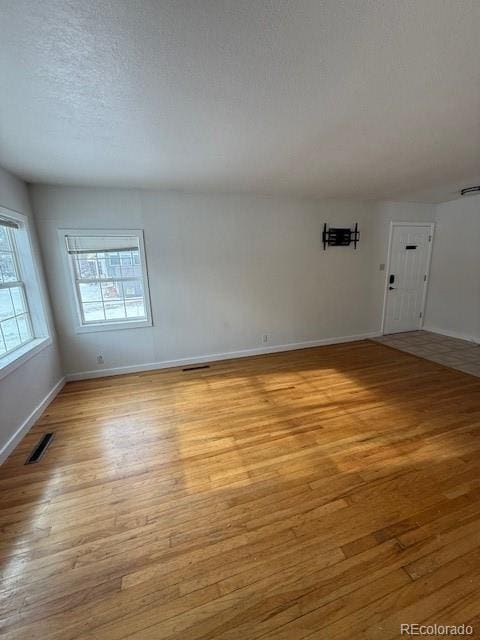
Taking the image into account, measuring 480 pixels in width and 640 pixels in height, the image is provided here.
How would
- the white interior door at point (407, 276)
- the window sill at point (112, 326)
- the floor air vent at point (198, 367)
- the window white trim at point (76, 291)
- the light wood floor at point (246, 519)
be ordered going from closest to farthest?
the light wood floor at point (246, 519)
the window white trim at point (76, 291)
the window sill at point (112, 326)
the floor air vent at point (198, 367)
the white interior door at point (407, 276)

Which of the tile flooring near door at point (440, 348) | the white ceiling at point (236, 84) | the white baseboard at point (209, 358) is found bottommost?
the tile flooring near door at point (440, 348)

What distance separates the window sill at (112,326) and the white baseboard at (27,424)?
0.74m

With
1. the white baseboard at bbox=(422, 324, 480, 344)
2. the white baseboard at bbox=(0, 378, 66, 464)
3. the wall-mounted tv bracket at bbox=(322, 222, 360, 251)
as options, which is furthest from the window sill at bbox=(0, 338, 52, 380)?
the white baseboard at bbox=(422, 324, 480, 344)

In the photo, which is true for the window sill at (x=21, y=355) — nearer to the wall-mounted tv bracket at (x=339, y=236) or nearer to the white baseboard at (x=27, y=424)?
the white baseboard at (x=27, y=424)

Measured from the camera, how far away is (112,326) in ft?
12.2

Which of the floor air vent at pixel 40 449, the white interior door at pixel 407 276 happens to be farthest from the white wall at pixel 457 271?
the floor air vent at pixel 40 449

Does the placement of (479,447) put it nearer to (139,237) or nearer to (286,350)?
(286,350)

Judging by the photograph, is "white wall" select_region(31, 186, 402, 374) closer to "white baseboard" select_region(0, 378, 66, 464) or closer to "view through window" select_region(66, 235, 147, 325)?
"view through window" select_region(66, 235, 147, 325)

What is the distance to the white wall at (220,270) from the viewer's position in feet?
11.4

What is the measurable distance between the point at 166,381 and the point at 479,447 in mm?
3263

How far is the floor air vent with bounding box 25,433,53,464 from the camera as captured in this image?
220 centimetres

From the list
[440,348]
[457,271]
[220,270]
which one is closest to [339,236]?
[220,270]

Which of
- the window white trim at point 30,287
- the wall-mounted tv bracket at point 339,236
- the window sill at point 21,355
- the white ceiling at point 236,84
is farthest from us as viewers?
the wall-mounted tv bracket at point 339,236

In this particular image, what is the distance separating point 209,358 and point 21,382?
2.34 m
